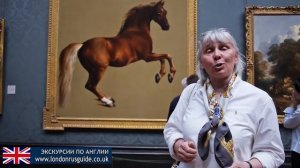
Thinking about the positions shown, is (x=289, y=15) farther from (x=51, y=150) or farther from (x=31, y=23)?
(x=51, y=150)

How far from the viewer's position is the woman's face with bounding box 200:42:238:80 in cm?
145

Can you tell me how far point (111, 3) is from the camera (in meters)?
5.55

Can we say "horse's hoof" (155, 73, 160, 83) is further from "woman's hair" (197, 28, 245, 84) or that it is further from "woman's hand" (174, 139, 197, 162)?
"woman's hand" (174, 139, 197, 162)

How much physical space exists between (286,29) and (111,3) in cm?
260

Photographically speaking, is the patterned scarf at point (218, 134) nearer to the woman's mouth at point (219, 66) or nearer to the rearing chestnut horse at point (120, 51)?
the woman's mouth at point (219, 66)

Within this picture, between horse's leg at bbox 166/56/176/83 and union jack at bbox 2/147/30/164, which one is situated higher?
horse's leg at bbox 166/56/176/83

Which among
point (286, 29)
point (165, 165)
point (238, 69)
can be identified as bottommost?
point (165, 165)

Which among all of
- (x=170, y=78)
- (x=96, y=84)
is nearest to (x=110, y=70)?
(x=96, y=84)

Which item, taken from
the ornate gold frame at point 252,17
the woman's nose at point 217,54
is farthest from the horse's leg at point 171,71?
the woman's nose at point 217,54

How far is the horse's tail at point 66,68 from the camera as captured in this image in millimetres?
5429

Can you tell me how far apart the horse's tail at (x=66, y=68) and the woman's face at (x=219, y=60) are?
4203mm

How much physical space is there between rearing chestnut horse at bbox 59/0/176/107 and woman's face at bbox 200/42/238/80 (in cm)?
395

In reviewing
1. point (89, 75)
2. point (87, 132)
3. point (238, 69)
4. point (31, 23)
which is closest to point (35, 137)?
point (87, 132)

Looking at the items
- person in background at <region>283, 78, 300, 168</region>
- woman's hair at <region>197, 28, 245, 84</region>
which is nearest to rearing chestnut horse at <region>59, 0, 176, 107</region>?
person in background at <region>283, 78, 300, 168</region>
